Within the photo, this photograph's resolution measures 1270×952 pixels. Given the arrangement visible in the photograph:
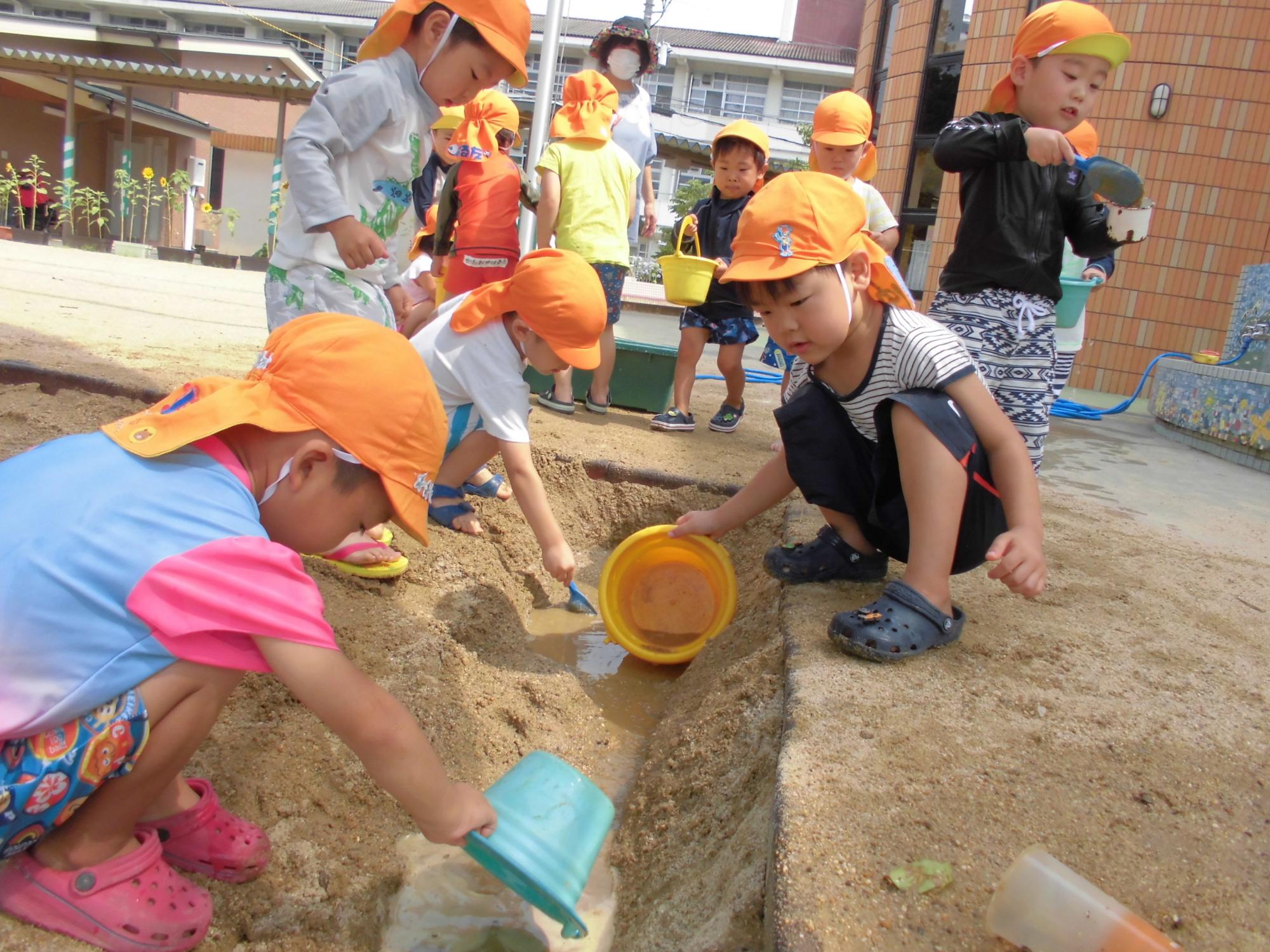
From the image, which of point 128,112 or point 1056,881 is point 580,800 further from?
point 128,112

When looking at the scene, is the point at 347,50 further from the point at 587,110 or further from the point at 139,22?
the point at 587,110

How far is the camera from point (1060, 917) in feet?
3.58

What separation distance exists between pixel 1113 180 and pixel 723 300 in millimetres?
1908

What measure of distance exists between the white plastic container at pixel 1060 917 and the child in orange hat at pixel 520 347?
1389mm

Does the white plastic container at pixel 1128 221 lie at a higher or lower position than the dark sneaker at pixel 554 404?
higher

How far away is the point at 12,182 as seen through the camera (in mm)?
15609

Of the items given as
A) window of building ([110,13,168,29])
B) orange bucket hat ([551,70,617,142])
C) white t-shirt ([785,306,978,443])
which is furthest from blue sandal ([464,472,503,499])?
window of building ([110,13,168,29])

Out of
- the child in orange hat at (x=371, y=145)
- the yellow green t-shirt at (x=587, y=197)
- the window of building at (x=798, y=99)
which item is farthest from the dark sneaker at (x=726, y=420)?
the window of building at (x=798, y=99)

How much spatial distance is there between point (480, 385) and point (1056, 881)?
1.86 metres

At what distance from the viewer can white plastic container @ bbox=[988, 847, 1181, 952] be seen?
108 centimetres

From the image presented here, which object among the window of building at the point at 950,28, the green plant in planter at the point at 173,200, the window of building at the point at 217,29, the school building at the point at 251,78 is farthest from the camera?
the window of building at the point at 217,29

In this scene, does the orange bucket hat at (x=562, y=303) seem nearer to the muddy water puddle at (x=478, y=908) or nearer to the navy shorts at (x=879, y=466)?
the navy shorts at (x=879, y=466)

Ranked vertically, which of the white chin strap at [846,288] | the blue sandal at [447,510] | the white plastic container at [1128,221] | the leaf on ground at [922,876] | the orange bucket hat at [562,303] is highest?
the white plastic container at [1128,221]

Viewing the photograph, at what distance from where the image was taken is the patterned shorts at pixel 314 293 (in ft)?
8.11
